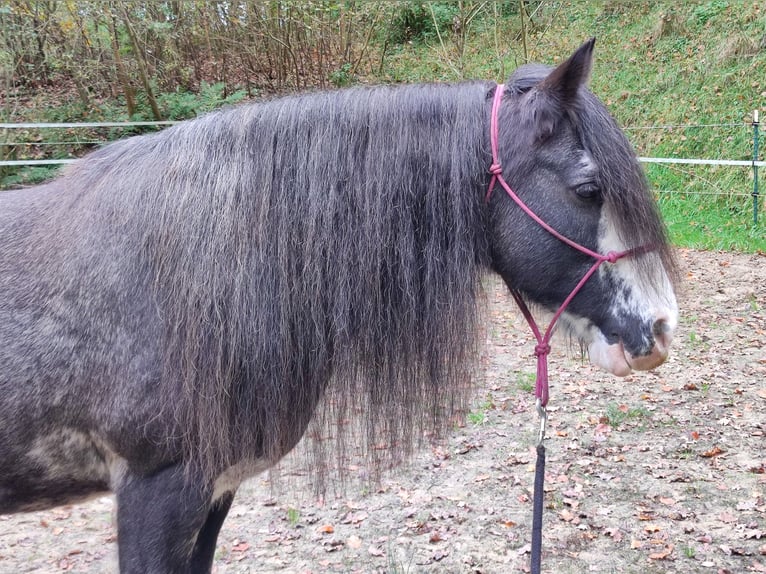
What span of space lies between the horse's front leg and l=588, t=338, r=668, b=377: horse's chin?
130cm

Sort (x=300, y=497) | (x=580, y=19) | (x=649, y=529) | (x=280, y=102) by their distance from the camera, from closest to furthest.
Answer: (x=280, y=102) < (x=649, y=529) < (x=300, y=497) < (x=580, y=19)

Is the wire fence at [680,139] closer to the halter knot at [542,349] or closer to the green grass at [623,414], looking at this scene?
the green grass at [623,414]

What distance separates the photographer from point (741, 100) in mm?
12633

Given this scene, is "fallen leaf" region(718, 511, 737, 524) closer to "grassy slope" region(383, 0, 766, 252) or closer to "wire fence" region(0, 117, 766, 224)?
"grassy slope" region(383, 0, 766, 252)

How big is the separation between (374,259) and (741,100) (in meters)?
13.1

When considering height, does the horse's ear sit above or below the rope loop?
above

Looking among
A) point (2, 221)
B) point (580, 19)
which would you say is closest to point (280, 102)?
point (2, 221)

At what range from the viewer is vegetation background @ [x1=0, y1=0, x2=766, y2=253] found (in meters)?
11.5

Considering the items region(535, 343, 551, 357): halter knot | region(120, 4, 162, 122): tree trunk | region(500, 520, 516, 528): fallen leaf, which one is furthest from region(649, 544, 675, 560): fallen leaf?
region(120, 4, 162, 122): tree trunk

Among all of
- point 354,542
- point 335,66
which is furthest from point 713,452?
point 335,66

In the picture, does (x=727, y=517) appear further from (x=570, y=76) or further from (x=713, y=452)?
(x=570, y=76)

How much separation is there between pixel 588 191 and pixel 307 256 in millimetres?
875

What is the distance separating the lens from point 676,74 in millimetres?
14070

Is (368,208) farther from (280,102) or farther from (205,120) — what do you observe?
(205,120)
